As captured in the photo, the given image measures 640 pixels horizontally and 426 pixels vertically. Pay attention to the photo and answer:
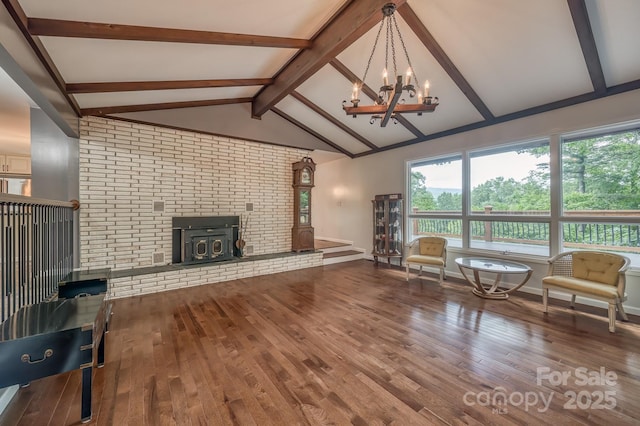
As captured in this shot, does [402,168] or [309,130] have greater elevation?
[309,130]

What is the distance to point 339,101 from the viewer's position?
4.89 metres

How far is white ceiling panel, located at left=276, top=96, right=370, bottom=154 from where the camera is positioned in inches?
217

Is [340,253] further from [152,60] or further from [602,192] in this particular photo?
[152,60]

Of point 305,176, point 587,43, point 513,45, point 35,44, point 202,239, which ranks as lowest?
point 202,239

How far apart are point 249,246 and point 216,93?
3.00m

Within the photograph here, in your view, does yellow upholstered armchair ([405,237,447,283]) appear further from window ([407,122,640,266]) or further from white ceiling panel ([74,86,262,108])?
white ceiling panel ([74,86,262,108])

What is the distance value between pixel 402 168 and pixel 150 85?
16.2 feet

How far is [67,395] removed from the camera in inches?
74.8

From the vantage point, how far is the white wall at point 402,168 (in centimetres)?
339

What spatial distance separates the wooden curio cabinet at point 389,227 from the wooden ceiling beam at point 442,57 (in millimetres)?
2255

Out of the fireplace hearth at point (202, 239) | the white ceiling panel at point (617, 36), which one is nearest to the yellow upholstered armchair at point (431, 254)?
the white ceiling panel at point (617, 36)

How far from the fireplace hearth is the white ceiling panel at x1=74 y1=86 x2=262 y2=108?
1.98 m

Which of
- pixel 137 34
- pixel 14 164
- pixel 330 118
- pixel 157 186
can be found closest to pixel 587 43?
pixel 330 118

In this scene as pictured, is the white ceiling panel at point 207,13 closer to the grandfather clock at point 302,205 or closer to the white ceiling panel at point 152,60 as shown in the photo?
the white ceiling panel at point 152,60
